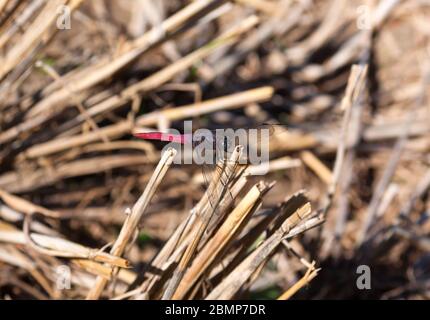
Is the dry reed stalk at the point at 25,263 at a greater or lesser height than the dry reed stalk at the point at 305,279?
greater

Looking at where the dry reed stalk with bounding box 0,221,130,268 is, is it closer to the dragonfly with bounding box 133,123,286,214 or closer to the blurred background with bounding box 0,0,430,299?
the blurred background with bounding box 0,0,430,299

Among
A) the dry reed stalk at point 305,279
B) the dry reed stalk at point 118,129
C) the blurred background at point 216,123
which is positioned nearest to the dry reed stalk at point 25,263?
the blurred background at point 216,123

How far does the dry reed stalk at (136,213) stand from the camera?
1.27 metres

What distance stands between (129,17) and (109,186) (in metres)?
0.78

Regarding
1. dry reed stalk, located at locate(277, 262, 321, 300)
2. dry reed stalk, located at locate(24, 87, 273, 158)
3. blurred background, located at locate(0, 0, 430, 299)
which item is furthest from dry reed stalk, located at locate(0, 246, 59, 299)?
dry reed stalk, located at locate(277, 262, 321, 300)

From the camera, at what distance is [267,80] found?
2.56m

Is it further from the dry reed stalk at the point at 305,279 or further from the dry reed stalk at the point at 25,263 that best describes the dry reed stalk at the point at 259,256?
the dry reed stalk at the point at 25,263

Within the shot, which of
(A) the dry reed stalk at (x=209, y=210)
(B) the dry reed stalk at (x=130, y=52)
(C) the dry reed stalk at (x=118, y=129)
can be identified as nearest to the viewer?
(A) the dry reed stalk at (x=209, y=210)

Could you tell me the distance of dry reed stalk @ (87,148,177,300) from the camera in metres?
1.27

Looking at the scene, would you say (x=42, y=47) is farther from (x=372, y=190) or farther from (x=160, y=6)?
(x=372, y=190)

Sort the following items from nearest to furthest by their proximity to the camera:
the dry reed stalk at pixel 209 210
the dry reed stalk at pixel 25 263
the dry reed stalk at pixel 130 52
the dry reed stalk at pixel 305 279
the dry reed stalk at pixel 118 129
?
the dry reed stalk at pixel 209 210 < the dry reed stalk at pixel 305 279 < the dry reed stalk at pixel 25 263 < the dry reed stalk at pixel 130 52 < the dry reed stalk at pixel 118 129

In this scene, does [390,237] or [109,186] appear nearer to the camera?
[390,237]

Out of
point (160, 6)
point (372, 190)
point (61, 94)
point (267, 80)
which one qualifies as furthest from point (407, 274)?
point (160, 6)

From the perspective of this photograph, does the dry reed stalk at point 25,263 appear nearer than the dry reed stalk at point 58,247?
No
